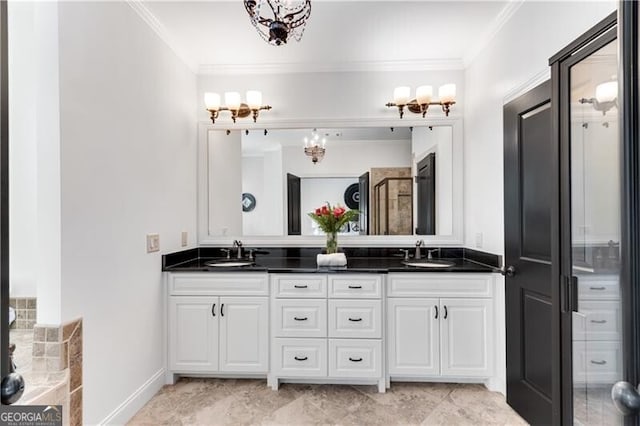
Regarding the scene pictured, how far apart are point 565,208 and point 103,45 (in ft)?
8.49

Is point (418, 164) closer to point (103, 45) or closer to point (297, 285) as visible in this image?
point (297, 285)

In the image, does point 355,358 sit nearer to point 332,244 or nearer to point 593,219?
point 332,244

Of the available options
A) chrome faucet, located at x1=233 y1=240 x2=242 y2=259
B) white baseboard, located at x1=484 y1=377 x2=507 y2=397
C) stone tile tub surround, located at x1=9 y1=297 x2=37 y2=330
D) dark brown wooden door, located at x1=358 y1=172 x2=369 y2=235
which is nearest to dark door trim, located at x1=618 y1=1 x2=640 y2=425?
white baseboard, located at x1=484 y1=377 x2=507 y2=397

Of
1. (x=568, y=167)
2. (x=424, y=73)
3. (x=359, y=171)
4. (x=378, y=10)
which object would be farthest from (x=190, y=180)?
(x=568, y=167)

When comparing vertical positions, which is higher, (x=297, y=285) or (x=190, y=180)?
(x=190, y=180)

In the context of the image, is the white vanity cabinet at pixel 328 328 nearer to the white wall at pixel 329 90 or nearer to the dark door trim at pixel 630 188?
the white wall at pixel 329 90

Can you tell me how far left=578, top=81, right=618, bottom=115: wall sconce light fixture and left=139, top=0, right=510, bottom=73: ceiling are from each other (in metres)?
1.13

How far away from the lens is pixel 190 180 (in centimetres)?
306

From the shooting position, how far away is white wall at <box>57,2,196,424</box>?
1671 millimetres

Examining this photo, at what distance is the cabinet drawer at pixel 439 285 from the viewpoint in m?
2.50

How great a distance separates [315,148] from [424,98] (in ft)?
3.48

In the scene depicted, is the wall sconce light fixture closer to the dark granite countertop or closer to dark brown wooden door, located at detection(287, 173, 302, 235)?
the dark granite countertop

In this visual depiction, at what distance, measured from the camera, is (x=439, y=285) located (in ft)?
8.27

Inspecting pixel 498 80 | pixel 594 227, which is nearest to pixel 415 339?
pixel 594 227
